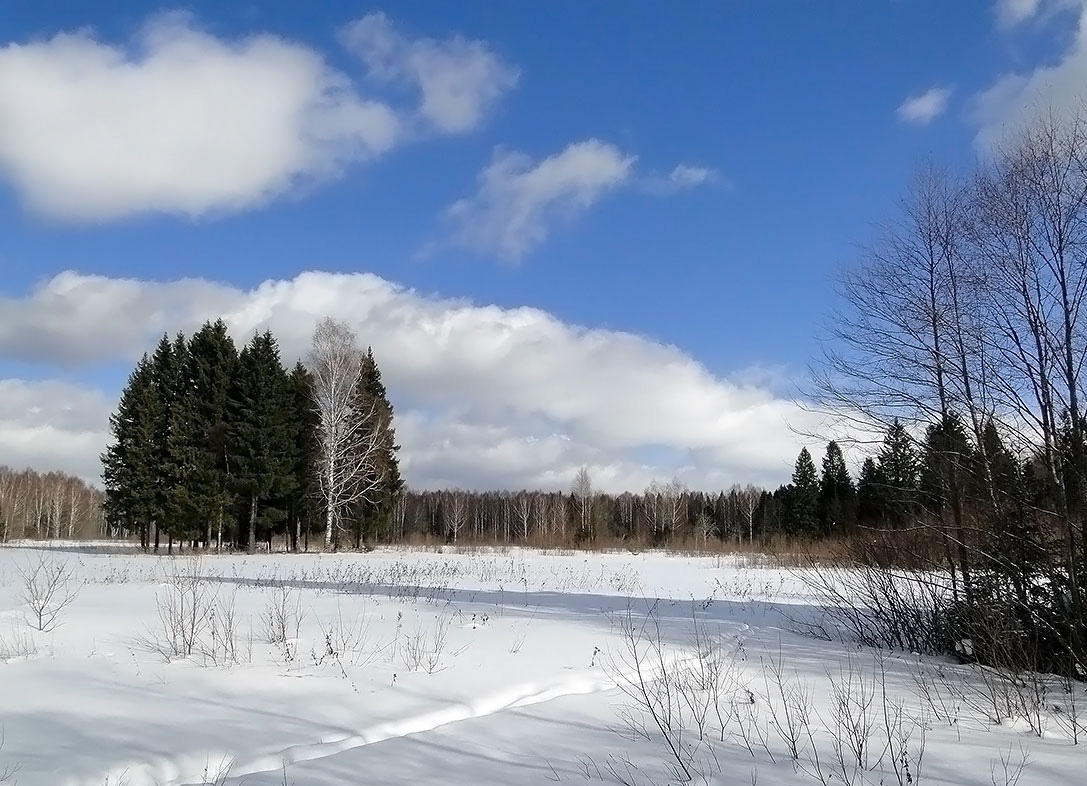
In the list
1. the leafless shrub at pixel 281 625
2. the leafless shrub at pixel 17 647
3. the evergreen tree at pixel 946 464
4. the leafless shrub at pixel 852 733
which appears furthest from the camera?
the evergreen tree at pixel 946 464

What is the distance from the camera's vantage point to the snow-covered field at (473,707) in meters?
4.45

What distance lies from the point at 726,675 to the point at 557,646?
7.79 feet

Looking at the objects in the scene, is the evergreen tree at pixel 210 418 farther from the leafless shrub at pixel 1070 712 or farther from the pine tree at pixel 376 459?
the leafless shrub at pixel 1070 712

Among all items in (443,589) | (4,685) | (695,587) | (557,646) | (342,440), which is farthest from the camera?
(342,440)

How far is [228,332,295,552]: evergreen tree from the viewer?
33.8 meters

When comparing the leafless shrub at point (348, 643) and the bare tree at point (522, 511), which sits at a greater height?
the leafless shrub at point (348, 643)

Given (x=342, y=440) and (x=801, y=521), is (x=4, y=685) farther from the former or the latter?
(x=801, y=521)

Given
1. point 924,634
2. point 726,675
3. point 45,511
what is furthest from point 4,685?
point 45,511

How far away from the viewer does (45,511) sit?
82000 mm

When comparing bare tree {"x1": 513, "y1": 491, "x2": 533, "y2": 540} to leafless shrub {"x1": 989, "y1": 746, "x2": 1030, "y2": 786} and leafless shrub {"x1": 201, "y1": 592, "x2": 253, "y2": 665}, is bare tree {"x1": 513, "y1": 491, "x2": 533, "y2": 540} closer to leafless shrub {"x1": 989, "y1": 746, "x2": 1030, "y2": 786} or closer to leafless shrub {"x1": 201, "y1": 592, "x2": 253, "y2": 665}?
leafless shrub {"x1": 201, "y1": 592, "x2": 253, "y2": 665}

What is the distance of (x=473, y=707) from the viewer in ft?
20.1

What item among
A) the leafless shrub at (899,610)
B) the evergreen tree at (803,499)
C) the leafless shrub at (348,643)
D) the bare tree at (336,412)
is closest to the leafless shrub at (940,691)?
the leafless shrub at (899,610)

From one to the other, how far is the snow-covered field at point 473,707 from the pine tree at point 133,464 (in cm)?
2438

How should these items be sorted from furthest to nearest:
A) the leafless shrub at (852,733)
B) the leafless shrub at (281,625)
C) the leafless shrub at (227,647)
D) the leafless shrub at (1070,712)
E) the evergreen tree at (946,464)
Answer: the evergreen tree at (946,464), the leafless shrub at (281,625), the leafless shrub at (227,647), the leafless shrub at (1070,712), the leafless shrub at (852,733)
